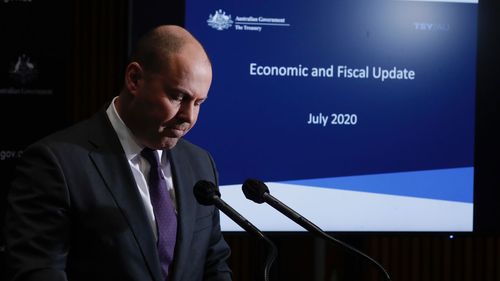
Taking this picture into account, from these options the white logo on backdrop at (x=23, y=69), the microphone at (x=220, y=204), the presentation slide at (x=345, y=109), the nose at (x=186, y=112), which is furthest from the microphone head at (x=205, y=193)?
the white logo on backdrop at (x=23, y=69)

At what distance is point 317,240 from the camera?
316 cm

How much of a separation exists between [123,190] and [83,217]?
129mm

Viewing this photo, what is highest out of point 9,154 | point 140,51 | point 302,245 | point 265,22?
point 265,22

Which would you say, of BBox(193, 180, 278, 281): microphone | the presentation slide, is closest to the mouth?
BBox(193, 180, 278, 281): microphone

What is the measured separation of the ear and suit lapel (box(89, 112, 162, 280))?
0.47 feet

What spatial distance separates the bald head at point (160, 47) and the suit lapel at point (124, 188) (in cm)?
22

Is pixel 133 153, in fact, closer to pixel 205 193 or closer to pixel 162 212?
pixel 162 212

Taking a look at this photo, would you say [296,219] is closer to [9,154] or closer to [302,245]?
[302,245]

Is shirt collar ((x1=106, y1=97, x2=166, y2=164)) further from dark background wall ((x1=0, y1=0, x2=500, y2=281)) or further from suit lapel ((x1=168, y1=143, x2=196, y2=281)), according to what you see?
dark background wall ((x1=0, y1=0, x2=500, y2=281))

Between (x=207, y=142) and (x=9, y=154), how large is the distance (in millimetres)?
875

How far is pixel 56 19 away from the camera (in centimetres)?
341

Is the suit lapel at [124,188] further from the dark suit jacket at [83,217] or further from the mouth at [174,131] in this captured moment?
the mouth at [174,131]

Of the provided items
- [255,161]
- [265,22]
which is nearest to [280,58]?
[265,22]

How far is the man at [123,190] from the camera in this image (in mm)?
2068
